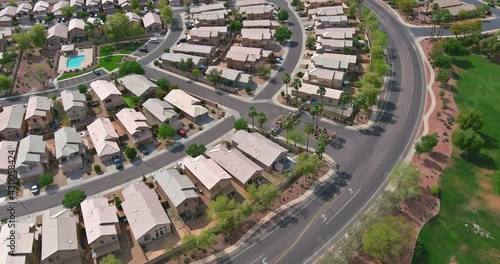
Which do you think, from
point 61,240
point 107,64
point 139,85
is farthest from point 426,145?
point 107,64

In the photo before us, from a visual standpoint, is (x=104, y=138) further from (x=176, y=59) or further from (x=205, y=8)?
(x=205, y=8)

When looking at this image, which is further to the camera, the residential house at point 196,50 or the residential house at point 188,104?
the residential house at point 196,50

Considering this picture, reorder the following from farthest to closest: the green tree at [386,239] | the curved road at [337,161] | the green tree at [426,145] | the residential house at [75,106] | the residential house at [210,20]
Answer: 1. the residential house at [210,20]
2. the residential house at [75,106]
3. the green tree at [426,145]
4. the curved road at [337,161]
5. the green tree at [386,239]

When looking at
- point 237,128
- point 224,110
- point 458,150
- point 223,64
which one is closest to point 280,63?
point 223,64

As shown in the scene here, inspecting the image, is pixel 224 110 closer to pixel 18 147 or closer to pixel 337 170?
pixel 337 170

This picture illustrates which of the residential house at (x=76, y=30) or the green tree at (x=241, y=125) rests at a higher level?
the residential house at (x=76, y=30)

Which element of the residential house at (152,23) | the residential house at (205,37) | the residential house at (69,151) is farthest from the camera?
the residential house at (152,23)

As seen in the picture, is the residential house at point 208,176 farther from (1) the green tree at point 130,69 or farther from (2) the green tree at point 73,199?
(1) the green tree at point 130,69

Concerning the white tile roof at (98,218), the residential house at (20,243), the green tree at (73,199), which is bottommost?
the residential house at (20,243)

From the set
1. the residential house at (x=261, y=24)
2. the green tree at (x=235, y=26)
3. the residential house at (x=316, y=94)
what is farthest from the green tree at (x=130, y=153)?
the residential house at (x=261, y=24)

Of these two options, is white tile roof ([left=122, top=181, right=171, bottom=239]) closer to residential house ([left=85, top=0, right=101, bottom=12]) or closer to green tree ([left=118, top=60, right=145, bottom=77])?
green tree ([left=118, top=60, right=145, bottom=77])
